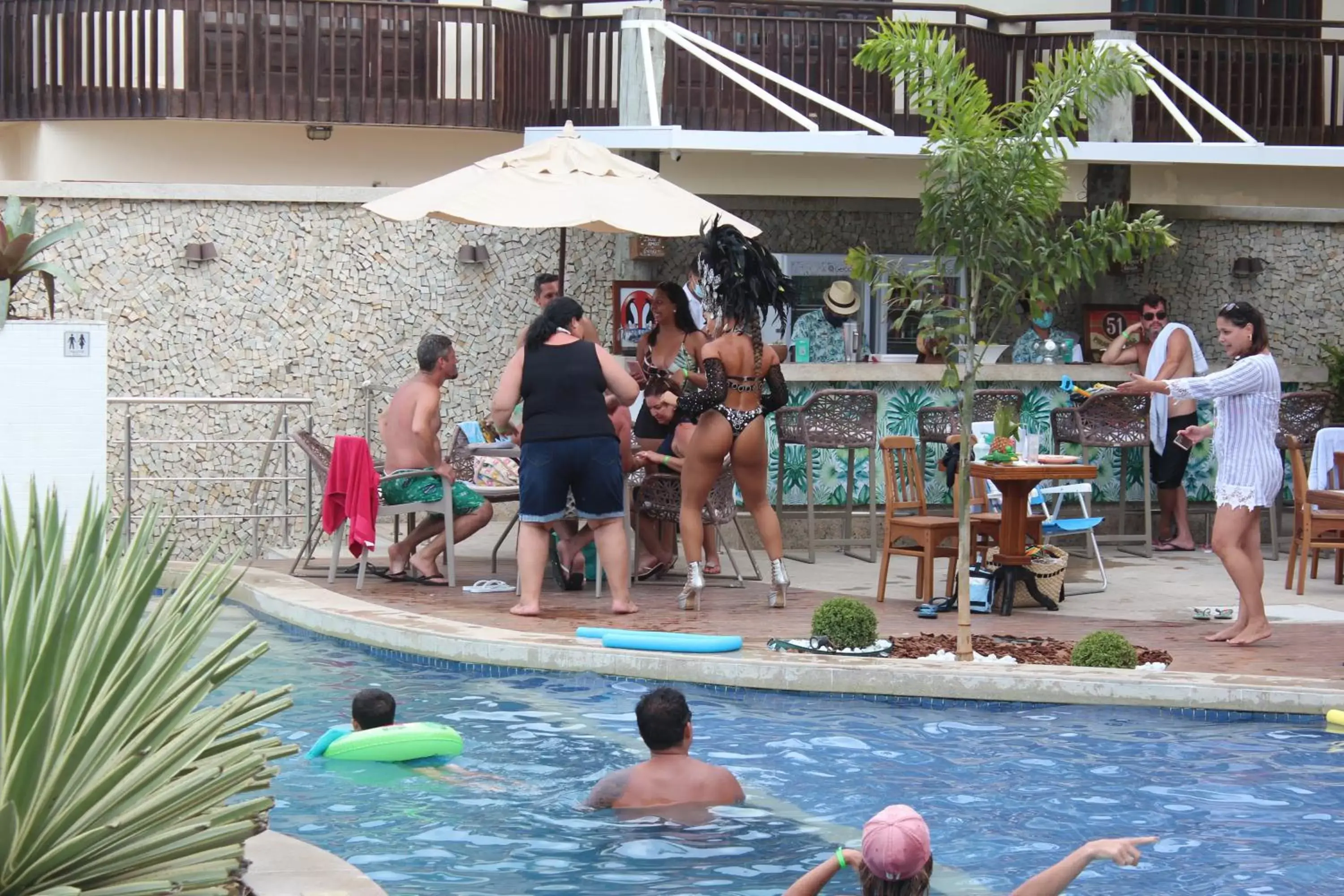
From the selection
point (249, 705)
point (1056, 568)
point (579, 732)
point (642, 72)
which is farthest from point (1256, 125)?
point (249, 705)

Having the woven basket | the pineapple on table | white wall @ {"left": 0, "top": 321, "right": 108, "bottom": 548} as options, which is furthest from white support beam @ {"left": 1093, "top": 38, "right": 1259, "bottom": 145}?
white wall @ {"left": 0, "top": 321, "right": 108, "bottom": 548}

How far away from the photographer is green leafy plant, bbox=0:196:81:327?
40.6ft

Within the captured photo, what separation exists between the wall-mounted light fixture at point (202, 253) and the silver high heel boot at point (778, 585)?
19.8 ft

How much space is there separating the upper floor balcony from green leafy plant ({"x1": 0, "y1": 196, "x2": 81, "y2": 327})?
5015 mm

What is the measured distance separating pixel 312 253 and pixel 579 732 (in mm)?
7489

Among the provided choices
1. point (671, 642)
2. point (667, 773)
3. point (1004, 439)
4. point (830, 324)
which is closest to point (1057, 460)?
point (1004, 439)

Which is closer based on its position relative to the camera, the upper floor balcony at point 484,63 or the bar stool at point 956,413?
the bar stool at point 956,413

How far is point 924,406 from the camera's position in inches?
583

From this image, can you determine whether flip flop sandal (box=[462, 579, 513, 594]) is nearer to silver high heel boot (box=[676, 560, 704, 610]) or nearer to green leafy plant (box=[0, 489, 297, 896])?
silver high heel boot (box=[676, 560, 704, 610])

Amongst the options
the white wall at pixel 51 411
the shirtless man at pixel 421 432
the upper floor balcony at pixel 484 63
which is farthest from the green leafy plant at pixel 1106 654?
the upper floor balcony at pixel 484 63

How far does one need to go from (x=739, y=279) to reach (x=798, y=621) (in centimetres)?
207

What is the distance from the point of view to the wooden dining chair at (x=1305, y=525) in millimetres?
12344

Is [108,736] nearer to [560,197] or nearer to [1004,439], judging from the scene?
[560,197]

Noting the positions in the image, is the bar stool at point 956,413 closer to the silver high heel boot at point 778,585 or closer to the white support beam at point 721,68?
the white support beam at point 721,68
